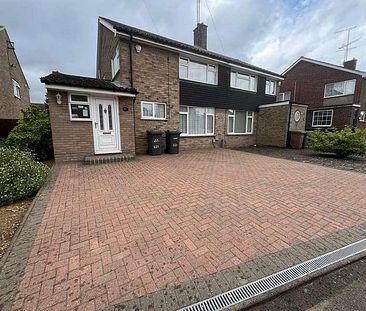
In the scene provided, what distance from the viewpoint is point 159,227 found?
293cm

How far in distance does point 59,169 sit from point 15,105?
15092 mm

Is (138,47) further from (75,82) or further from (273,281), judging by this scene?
(273,281)

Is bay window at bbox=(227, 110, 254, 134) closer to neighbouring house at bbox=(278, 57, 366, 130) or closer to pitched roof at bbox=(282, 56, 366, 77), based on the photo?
neighbouring house at bbox=(278, 57, 366, 130)

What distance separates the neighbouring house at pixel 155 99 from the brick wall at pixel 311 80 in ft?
31.5

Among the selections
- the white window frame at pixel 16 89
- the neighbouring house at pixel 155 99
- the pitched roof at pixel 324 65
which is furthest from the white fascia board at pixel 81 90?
the pitched roof at pixel 324 65

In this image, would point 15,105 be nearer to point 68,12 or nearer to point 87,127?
point 68,12

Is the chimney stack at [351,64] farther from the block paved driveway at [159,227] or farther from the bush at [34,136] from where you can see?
the bush at [34,136]

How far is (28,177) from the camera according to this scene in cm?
436

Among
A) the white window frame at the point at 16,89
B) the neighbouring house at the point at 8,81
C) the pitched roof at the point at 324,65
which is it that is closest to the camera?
the neighbouring house at the point at 8,81

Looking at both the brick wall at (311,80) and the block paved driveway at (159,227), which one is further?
the brick wall at (311,80)

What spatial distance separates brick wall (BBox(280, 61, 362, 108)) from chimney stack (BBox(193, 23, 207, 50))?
1353 cm

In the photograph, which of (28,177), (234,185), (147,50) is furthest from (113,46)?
(234,185)

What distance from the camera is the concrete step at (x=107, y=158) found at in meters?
7.13

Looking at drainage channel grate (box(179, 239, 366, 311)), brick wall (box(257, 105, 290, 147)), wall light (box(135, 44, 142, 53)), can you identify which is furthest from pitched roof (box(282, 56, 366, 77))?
drainage channel grate (box(179, 239, 366, 311))
